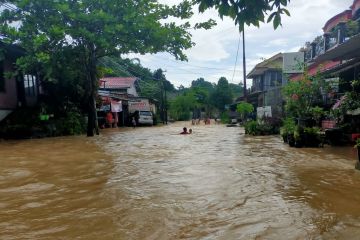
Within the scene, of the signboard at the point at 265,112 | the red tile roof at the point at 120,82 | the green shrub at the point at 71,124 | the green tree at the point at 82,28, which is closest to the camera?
the green tree at the point at 82,28

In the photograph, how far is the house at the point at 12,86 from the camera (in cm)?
1848

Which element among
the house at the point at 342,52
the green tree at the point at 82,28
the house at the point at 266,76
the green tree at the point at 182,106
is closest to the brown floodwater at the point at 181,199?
the house at the point at 342,52

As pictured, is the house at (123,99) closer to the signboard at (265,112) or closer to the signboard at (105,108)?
the signboard at (105,108)

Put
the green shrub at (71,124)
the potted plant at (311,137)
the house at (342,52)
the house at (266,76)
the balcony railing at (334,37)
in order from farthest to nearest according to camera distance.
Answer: the house at (266,76) < the green shrub at (71,124) < the balcony railing at (334,37) < the house at (342,52) < the potted plant at (311,137)

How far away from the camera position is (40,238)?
144 inches

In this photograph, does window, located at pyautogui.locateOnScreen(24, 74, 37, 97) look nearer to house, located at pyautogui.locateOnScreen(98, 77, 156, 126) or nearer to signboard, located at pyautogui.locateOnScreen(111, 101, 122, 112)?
house, located at pyautogui.locateOnScreen(98, 77, 156, 126)

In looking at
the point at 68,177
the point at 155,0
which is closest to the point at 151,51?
the point at 155,0

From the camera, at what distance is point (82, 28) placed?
1634 cm

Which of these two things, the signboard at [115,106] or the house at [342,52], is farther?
the signboard at [115,106]

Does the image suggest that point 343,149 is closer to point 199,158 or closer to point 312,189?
point 199,158

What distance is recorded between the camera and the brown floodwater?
382cm

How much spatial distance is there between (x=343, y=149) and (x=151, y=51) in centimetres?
1090

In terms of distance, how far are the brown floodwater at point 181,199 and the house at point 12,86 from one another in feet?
35.5

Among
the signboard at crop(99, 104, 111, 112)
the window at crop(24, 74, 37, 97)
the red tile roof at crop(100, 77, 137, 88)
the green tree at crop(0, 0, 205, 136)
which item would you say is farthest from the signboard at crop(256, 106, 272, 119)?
the red tile roof at crop(100, 77, 137, 88)
